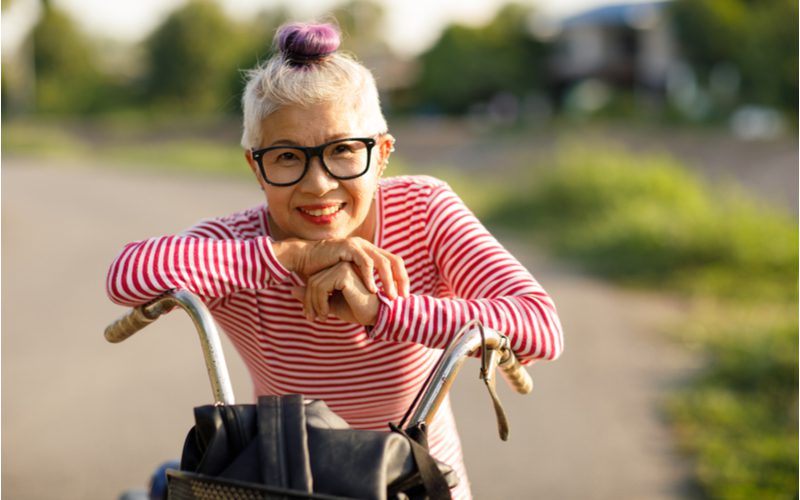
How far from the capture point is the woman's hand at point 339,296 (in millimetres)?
1729

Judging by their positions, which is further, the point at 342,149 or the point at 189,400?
the point at 189,400

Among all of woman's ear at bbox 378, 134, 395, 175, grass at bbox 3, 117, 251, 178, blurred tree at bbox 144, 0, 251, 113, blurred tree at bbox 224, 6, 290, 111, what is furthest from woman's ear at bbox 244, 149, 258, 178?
blurred tree at bbox 144, 0, 251, 113

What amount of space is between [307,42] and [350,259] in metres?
0.41

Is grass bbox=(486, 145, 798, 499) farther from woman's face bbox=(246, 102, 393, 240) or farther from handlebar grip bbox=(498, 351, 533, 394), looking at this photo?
woman's face bbox=(246, 102, 393, 240)

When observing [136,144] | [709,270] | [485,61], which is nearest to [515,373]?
[709,270]

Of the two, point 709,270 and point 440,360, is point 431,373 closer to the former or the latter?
point 440,360

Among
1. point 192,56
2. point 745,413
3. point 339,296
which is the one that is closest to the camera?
point 339,296

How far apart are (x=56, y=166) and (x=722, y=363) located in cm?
2325

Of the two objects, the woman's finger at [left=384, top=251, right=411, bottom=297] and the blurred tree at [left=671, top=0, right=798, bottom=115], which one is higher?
the blurred tree at [left=671, top=0, right=798, bottom=115]

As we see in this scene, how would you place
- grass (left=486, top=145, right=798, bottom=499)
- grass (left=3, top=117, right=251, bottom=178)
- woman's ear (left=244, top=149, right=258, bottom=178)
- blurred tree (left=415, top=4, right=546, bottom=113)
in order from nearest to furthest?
woman's ear (left=244, top=149, right=258, bottom=178), grass (left=486, top=145, right=798, bottom=499), grass (left=3, top=117, right=251, bottom=178), blurred tree (left=415, top=4, right=546, bottom=113)

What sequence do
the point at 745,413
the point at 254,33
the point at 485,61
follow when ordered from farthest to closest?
the point at 254,33, the point at 485,61, the point at 745,413

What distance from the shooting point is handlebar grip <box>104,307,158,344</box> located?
1.82 metres

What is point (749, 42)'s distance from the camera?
26438mm

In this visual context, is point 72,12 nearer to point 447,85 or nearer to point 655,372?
point 447,85
